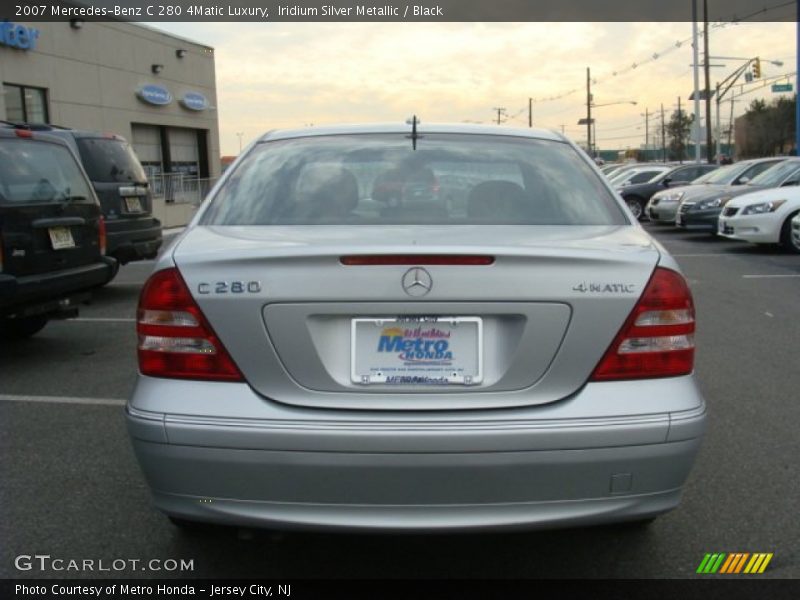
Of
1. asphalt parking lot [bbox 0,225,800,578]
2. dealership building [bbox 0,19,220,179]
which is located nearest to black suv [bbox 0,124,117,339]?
asphalt parking lot [bbox 0,225,800,578]

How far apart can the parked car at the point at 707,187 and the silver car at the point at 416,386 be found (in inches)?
555

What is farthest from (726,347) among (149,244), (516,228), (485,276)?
(149,244)

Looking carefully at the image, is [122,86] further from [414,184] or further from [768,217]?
[414,184]

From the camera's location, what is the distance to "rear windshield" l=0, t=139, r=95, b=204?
6.04m

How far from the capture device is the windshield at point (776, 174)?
1413cm

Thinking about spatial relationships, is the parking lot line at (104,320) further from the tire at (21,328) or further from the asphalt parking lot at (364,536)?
the asphalt parking lot at (364,536)

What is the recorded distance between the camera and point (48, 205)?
6281 mm

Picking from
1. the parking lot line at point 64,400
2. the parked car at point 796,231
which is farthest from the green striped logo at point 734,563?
the parked car at point 796,231

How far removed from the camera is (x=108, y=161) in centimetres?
966

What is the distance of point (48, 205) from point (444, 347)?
4906 mm

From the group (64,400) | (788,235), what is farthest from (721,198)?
(64,400)

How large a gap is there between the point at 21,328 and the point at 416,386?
5.87 m

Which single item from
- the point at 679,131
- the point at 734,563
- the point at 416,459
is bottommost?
the point at 734,563

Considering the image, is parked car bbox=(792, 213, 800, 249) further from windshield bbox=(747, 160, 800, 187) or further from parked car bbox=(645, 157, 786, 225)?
Answer: parked car bbox=(645, 157, 786, 225)
